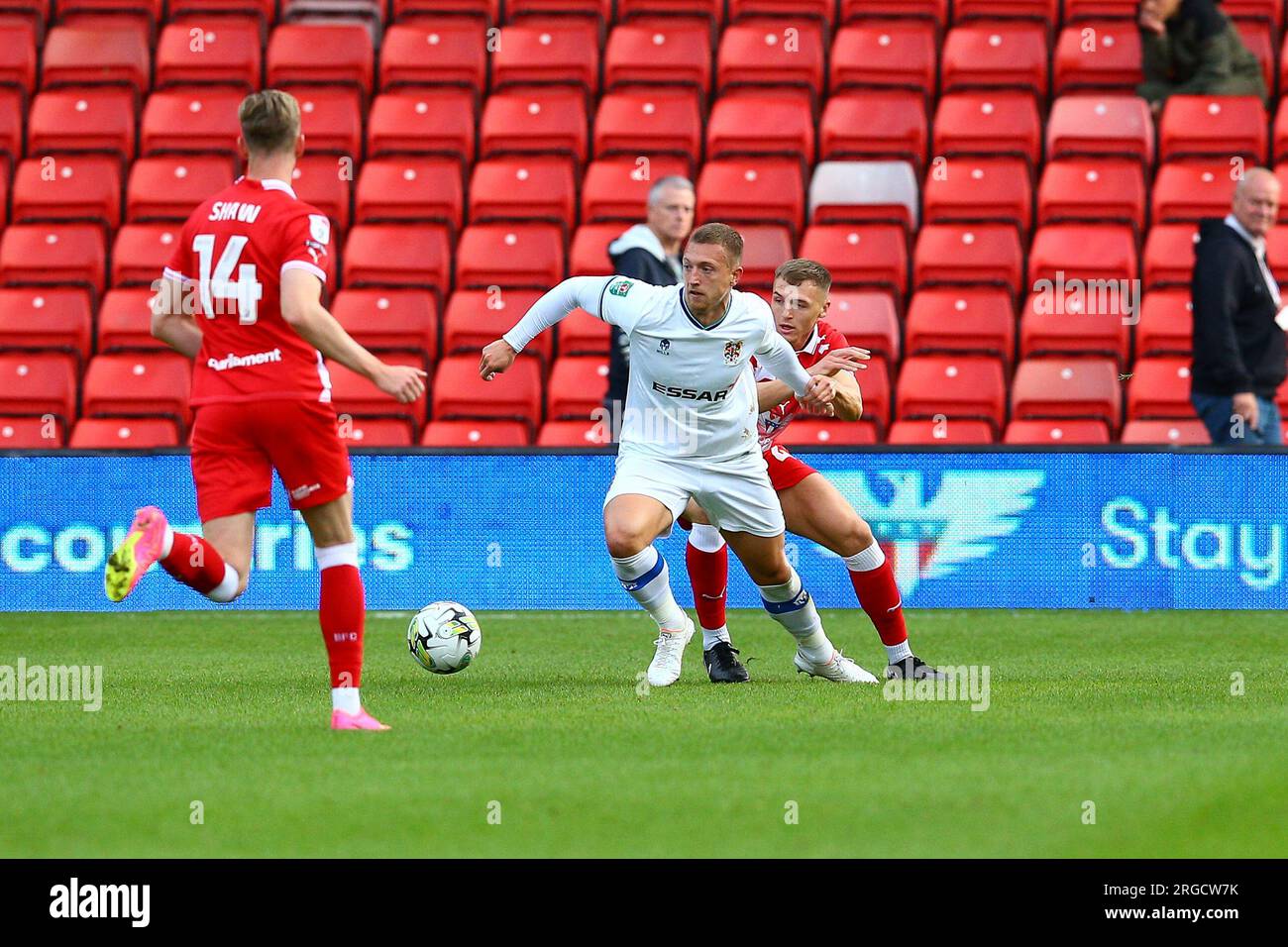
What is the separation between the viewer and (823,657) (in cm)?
838

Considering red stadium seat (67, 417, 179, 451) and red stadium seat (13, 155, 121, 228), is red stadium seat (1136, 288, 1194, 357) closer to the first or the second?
red stadium seat (67, 417, 179, 451)

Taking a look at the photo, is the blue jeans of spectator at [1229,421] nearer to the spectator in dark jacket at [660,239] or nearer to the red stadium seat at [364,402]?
the spectator in dark jacket at [660,239]

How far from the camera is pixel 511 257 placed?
45.4 feet

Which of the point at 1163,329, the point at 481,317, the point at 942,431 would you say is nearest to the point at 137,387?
the point at 481,317

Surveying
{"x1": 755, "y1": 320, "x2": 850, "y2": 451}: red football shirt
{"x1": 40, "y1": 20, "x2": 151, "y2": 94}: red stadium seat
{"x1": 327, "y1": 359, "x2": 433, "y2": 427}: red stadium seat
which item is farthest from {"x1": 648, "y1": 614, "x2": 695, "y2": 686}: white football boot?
{"x1": 40, "y1": 20, "x2": 151, "y2": 94}: red stadium seat

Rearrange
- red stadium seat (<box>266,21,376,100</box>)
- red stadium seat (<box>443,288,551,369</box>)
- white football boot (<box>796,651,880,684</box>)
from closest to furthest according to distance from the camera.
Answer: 1. white football boot (<box>796,651,880,684</box>)
2. red stadium seat (<box>443,288,551,369</box>)
3. red stadium seat (<box>266,21,376,100</box>)

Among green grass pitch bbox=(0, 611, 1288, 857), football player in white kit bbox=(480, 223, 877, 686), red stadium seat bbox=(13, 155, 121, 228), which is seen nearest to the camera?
green grass pitch bbox=(0, 611, 1288, 857)

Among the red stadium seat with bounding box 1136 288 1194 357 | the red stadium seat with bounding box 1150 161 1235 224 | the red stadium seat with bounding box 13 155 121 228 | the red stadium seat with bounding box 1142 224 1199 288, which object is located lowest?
the red stadium seat with bounding box 1136 288 1194 357

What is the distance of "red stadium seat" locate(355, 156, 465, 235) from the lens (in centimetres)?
1427

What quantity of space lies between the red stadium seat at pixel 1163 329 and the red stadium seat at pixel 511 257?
3.76 metres

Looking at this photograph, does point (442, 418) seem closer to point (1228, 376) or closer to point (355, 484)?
point (355, 484)

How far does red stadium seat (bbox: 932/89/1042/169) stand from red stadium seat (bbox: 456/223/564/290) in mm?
2808
